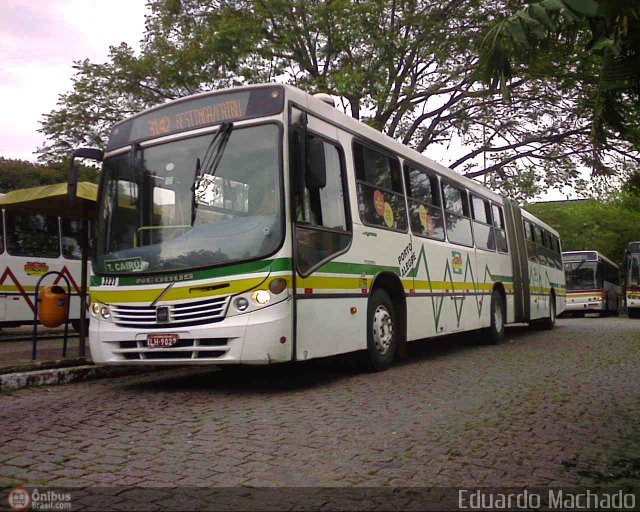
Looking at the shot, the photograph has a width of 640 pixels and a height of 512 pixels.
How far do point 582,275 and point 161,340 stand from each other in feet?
99.1

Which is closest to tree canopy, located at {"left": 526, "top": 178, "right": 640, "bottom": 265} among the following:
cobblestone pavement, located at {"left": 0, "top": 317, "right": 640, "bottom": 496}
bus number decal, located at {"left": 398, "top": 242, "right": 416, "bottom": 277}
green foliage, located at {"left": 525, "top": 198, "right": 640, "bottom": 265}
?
green foliage, located at {"left": 525, "top": 198, "right": 640, "bottom": 265}

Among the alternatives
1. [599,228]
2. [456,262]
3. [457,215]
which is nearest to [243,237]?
[456,262]

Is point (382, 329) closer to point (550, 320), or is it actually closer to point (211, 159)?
point (211, 159)

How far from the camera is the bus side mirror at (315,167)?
6977 mm

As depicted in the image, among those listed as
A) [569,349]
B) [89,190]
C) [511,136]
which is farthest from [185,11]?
[569,349]

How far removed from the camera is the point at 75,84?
19641 mm

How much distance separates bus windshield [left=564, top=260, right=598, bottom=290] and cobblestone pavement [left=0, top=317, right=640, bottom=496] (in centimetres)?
2591

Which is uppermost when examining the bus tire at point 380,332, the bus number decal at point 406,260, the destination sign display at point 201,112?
the destination sign display at point 201,112

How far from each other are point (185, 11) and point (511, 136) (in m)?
10.8

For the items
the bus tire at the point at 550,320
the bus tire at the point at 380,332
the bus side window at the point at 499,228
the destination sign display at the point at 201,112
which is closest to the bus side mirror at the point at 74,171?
the destination sign display at the point at 201,112

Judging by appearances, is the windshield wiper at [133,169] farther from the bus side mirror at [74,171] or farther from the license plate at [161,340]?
the license plate at [161,340]

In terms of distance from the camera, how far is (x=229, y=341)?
6598mm

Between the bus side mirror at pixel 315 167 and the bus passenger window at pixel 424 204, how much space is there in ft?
10.3

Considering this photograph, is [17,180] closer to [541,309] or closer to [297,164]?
[541,309]
